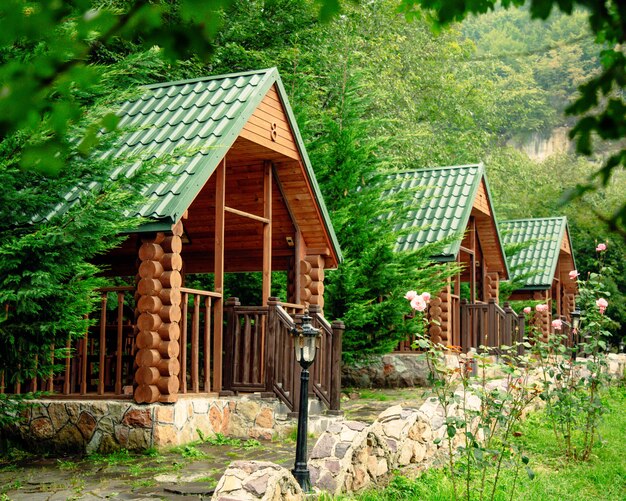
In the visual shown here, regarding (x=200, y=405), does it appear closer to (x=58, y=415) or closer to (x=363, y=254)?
(x=58, y=415)

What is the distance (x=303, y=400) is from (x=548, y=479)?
297cm

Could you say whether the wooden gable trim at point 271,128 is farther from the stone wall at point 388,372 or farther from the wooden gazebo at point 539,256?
the wooden gazebo at point 539,256

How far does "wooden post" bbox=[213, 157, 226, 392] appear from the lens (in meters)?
10.4

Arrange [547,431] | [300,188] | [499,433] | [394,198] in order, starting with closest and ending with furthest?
[499,433] < [547,431] < [300,188] < [394,198]

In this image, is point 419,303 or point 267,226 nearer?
point 419,303

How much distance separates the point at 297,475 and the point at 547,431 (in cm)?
577

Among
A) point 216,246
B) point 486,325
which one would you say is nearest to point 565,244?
point 486,325

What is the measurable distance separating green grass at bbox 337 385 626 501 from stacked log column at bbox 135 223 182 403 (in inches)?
117

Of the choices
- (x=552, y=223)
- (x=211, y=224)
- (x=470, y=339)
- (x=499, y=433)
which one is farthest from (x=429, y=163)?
(x=499, y=433)

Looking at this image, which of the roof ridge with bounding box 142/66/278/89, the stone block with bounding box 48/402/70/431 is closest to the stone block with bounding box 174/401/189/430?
the stone block with bounding box 48/402/70/431

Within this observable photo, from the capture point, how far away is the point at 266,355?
1035 cm

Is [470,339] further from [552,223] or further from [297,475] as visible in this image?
[297,475]

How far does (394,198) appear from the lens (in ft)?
52.8

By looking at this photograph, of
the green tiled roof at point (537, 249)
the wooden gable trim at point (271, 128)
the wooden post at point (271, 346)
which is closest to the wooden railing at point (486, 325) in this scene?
the green tiled roof at point (537, 249)
